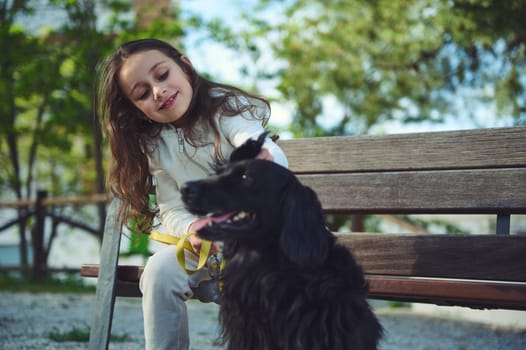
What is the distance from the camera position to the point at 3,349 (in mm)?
3980

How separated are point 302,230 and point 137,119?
4.63 ft

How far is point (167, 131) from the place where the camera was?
3.13m

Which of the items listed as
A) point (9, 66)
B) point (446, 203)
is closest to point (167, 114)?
point (446, 203)

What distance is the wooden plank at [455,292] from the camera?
2303mm

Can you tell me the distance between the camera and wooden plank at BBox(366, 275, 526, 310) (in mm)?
2303

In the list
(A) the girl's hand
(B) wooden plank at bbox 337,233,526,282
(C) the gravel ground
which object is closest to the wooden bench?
(B) wooden plank at bbox 337,233,526,282

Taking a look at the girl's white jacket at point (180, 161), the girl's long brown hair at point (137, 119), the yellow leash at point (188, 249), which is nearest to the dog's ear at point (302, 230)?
the yellow leash at point (188, 249)

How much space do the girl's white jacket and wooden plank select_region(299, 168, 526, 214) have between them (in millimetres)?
630

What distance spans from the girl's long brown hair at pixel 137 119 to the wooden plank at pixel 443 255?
0.84 m

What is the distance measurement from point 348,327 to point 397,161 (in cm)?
116

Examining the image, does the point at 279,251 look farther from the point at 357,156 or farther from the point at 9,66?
the point at 9,66

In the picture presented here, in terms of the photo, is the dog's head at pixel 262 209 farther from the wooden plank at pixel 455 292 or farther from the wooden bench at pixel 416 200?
the wooden bench at pixel 416 200

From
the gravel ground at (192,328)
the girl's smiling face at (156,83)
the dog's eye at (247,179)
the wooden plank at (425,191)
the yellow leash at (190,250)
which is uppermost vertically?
the girl's smiling face at (156,83)

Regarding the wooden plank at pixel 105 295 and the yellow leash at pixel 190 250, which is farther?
the wooden plank at pixel 105 295
